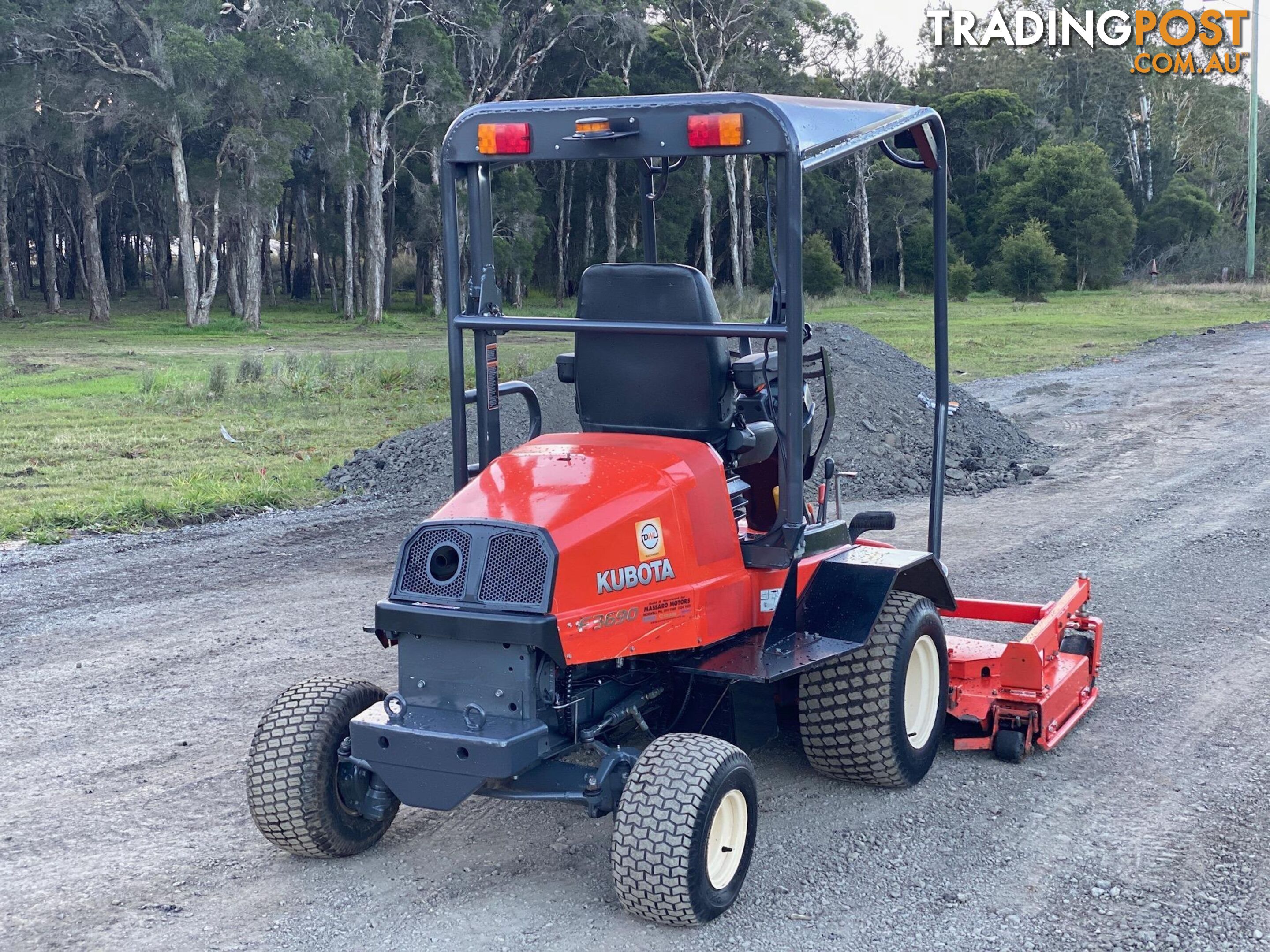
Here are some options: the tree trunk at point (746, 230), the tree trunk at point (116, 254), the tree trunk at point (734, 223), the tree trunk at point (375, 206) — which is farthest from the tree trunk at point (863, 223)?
the tree trunk at point (116, 254)

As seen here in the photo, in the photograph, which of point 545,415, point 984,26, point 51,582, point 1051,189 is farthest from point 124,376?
point 984,26

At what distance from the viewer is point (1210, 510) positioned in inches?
427

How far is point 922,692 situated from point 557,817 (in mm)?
1568

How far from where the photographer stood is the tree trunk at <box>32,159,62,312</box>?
150 ft

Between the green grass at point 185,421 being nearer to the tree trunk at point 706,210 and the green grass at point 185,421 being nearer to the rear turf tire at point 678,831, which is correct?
the rear turf tire at point 678,831

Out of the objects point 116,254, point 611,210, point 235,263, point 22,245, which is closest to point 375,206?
point 235,263

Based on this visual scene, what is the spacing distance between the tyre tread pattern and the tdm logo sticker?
3.16 ft

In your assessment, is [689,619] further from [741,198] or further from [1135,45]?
[1135,45]

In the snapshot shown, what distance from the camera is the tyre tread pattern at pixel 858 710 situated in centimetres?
498

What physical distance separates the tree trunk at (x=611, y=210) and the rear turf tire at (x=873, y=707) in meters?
37.8

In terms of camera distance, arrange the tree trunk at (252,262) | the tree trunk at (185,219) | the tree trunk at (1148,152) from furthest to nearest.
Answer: the tree trunk at (1148,152)
the tree trunk at (252,262)
the tree trunk at (185,219)

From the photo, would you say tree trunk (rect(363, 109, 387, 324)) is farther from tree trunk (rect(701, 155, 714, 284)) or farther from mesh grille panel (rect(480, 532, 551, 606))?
mesh grille panel (rect(480, 532, 551, 606))

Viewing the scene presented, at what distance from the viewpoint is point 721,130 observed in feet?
14.2
